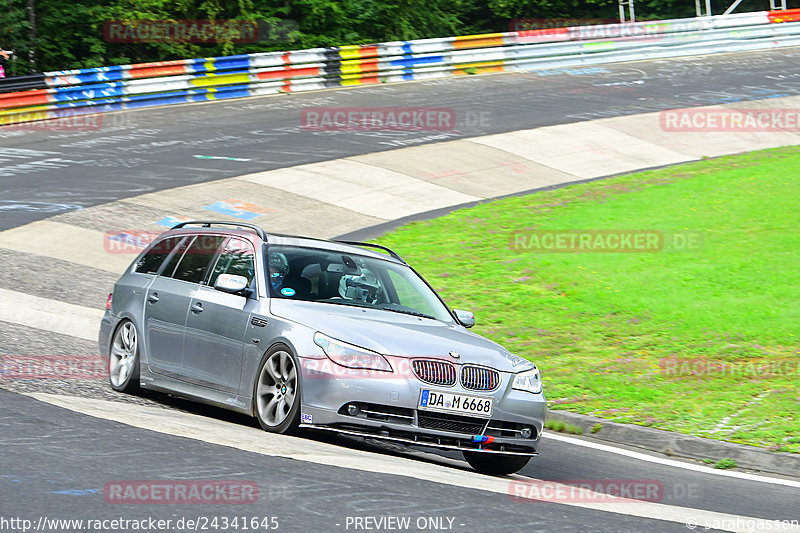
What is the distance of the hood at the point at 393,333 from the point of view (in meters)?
7.39

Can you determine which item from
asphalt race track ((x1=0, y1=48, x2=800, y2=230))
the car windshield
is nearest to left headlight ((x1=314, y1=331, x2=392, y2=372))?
the car windshield

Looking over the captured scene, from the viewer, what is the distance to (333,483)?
593 centimetres

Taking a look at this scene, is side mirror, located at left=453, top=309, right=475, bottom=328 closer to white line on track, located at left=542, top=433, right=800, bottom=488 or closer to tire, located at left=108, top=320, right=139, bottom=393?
white line on track, located at left=542, top=433, right=800, bottom=488

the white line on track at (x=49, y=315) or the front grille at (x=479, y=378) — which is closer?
the front grille at (x=479, y=378)

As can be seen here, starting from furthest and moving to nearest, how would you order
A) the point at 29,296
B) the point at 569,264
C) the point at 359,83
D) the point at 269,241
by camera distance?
the point at 359,83 → the point at 569,264 → the point at 29,296 → the point at 269,241

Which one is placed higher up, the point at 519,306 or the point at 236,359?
the point at 236,359

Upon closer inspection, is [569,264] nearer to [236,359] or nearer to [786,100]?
[236,359]

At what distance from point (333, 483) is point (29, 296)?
8453 millimetres

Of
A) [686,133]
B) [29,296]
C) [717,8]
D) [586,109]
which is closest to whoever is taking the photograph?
[29,296]

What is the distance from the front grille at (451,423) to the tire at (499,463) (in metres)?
0.32

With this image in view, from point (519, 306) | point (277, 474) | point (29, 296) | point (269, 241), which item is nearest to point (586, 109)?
point (519, 306)

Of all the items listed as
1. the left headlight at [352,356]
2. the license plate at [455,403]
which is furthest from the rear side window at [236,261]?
the license plate at [455,403]

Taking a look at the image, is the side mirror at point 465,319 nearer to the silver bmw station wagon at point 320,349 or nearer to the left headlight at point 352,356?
the silver bmw station wagon at point 320,349

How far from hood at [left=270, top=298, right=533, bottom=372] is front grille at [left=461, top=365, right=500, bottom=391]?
0.06 m
